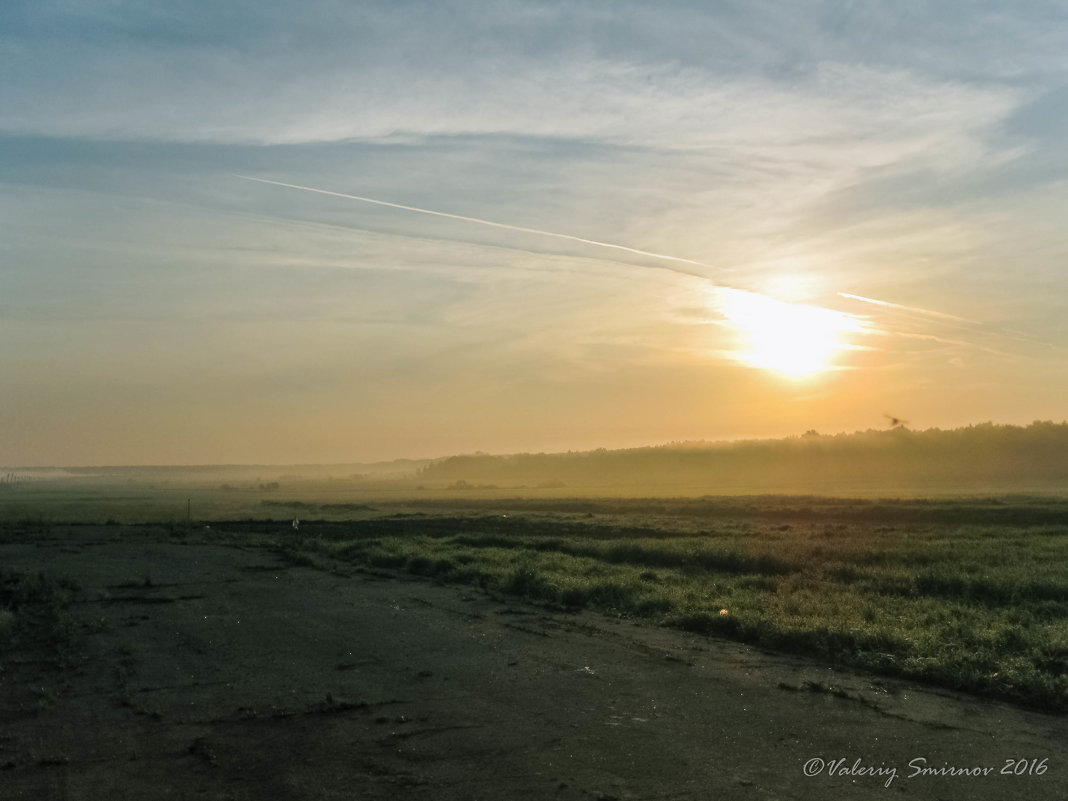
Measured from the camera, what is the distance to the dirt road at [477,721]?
7.59 metres

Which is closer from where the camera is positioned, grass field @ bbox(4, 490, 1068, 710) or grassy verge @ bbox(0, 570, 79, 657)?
grass field @ bbox(4, 490, 1068, 710)

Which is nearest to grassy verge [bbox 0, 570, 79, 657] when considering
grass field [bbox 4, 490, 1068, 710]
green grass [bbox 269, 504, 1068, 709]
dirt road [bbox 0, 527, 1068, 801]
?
dirt road [bbox 0, 527, 1068, 801]

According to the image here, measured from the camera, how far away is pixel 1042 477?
150m

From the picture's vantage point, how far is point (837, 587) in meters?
20.6

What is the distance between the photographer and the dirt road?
759 cm

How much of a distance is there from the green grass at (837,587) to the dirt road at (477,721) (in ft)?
3.18

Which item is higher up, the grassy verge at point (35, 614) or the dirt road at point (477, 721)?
the dirt road at point (477, 721)

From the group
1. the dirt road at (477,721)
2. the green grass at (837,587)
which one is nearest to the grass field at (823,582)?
the green grass at (837,587)

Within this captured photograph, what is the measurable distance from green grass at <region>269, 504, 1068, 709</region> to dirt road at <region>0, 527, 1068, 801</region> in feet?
3.18

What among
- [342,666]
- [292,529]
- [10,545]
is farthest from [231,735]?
[292,529]

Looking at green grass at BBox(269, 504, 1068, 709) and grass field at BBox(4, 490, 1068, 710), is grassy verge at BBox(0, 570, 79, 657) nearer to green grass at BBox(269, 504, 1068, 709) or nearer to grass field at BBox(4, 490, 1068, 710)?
grass field at BBox(4, 490, 1068, 710)

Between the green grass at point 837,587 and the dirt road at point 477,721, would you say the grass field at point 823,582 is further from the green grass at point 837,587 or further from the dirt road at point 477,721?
the dirt road at point 477,721

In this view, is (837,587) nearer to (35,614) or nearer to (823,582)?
(823,582)

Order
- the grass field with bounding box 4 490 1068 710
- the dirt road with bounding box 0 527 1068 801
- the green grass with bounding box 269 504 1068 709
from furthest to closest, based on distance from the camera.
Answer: the grass field with bounding box 4 490 1068 710 < the green grass with bounding box 269 504 1068 709 < the dirt road with bounding box 0 527 1068 801
